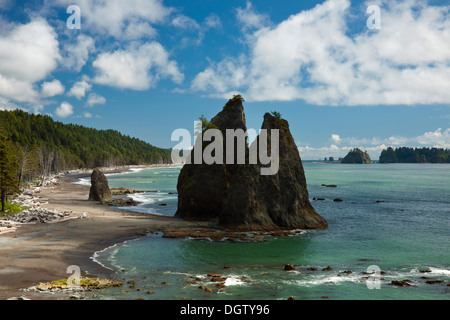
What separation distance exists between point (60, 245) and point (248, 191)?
24.4 metres

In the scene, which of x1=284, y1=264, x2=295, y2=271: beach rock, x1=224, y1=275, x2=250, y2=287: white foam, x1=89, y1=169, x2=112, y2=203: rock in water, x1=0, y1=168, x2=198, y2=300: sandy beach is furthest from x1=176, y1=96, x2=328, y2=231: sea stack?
x1=89, y1=169, x2=112, y2=203: rock in water

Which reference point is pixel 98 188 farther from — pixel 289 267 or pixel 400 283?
pixel 400 283

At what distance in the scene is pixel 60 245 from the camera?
35969mm

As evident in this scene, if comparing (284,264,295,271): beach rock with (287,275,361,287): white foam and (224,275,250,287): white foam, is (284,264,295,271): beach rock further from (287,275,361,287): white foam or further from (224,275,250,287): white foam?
(224,275,250,287): white foam

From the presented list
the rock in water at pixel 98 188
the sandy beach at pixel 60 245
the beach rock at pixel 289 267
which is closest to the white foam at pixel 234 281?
the beach rock at pixel 289 267

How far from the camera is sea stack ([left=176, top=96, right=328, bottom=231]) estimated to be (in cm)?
4706

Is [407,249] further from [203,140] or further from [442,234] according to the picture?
[203,140]

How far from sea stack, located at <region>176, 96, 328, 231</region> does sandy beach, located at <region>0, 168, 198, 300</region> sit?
18.7 feet

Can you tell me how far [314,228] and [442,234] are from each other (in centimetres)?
1783

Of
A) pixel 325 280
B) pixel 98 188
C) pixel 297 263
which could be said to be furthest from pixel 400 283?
pixel 98 188

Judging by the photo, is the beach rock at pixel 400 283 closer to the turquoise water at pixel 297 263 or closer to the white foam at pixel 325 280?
the turquoise water at pixel 297 263

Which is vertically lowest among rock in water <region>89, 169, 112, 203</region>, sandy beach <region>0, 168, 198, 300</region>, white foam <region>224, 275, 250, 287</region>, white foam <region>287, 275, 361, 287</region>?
white foam <region>287, 275, 361, 287</region>

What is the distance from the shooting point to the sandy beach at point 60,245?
24.9 m
